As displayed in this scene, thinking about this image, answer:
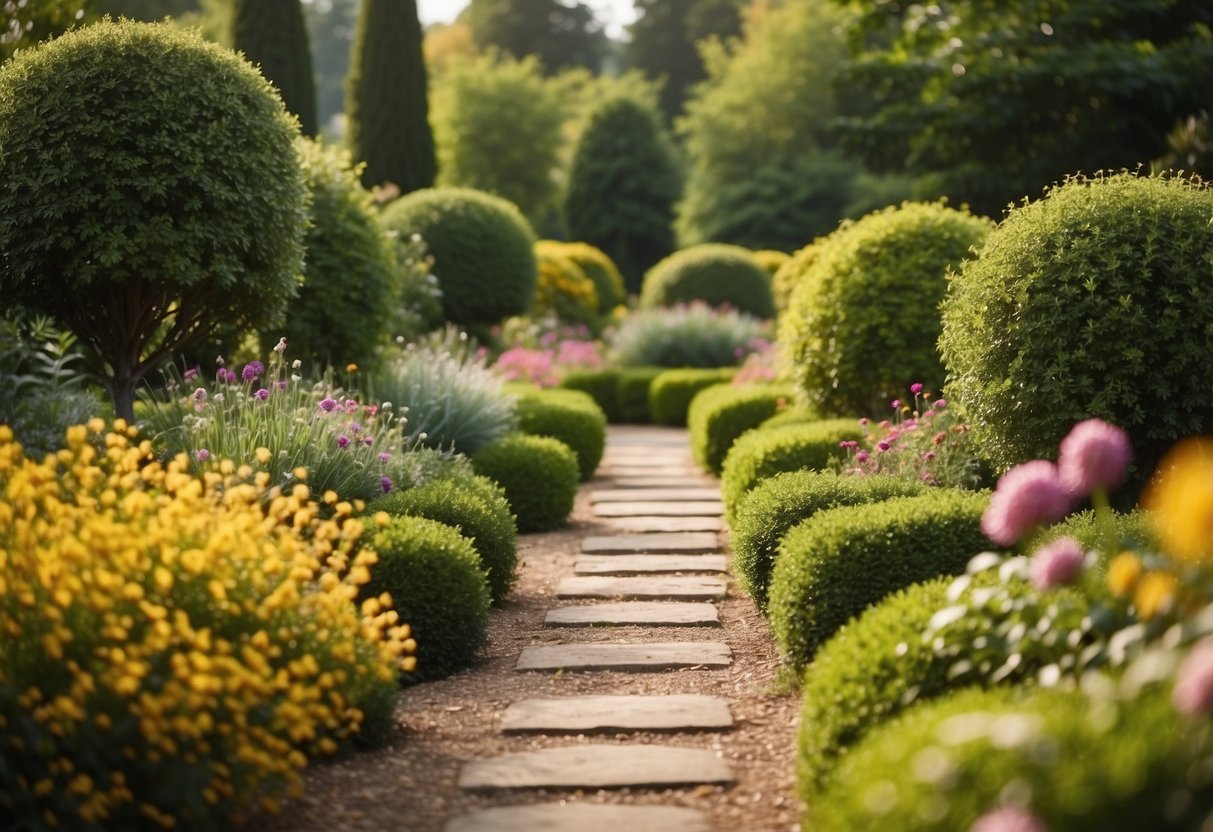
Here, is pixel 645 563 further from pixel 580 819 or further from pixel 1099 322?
pixel 580 819

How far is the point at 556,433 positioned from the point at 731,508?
294 cm

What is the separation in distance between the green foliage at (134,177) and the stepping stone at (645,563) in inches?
94.4

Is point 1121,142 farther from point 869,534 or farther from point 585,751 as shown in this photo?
point 585,751

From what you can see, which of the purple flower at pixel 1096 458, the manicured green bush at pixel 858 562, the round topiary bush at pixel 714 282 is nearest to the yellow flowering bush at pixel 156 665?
the manicured green bush at pixel 858 562

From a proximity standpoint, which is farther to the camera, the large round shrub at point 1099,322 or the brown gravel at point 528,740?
the large round shrub at point 1099,322

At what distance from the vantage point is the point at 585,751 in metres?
4.03

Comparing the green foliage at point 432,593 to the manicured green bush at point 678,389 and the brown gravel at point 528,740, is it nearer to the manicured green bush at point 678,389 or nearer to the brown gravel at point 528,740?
the brown gravel at point 528,740

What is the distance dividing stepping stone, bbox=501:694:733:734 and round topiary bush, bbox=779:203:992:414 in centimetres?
426

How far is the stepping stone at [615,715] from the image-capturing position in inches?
169

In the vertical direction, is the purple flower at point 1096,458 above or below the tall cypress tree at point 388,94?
below

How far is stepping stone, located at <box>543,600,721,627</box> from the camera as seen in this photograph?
588cm

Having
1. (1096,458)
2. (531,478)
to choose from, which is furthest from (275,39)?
(1096,458)

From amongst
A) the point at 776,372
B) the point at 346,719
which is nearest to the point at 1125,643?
the point at 346,719

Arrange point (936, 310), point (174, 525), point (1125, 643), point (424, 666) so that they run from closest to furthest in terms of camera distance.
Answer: point (1125, 643)
point (174, 525)
point (424, 666)
point (936, 310)
